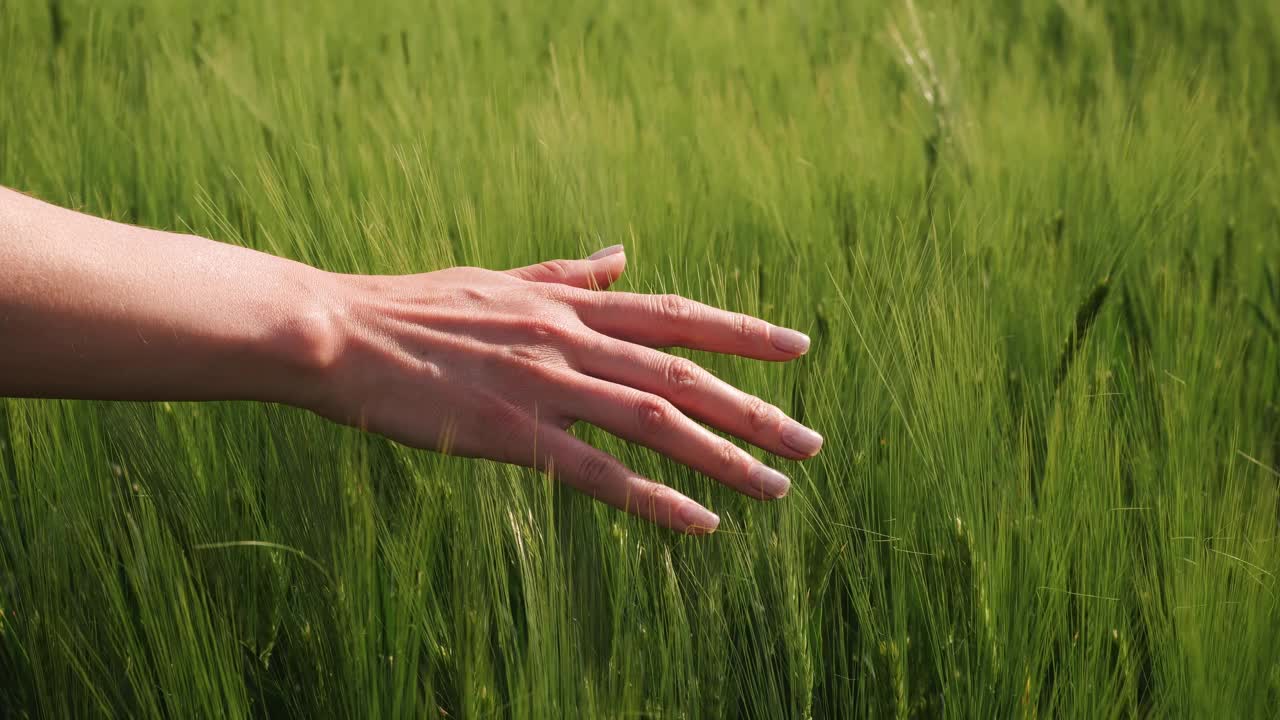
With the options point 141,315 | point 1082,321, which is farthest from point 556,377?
point 1082,321

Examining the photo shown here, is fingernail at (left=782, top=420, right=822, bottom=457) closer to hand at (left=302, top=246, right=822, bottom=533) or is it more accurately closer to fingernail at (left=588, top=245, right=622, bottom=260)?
hand at (left=302, top=246, right=822, bottom=533)

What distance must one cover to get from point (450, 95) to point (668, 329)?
0.84 meters

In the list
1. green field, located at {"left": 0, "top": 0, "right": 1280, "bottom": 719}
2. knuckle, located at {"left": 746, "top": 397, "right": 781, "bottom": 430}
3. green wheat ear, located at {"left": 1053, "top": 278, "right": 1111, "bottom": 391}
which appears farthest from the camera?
green wheat ear, located at {"left": 1053, "top": 278, "right": 1111, "bottom": 391}

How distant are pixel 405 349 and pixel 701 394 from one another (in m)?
0.26

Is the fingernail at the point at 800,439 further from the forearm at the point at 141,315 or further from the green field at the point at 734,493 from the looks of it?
the forearm at the point at 141,315

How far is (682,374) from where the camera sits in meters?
0.85

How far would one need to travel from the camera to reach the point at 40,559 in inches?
30.0

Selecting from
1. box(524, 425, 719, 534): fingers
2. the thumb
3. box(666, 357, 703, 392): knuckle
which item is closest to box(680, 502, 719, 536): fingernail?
box(524, 425, 719, 534): fingers

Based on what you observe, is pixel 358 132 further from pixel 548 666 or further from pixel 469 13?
pixel 548 666

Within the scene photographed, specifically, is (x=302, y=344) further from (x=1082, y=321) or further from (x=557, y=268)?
(x=1082, y=321)

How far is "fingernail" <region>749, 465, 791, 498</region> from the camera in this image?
2.45 feet

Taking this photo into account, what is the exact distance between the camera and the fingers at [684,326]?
0.84m

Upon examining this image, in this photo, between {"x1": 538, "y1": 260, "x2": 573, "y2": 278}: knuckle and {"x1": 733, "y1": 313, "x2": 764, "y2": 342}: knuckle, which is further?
{"x1": 538, "y1": 260, "x2": 573, "y2": 278}: knuckle

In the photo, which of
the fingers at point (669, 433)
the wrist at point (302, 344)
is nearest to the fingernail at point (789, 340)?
the fingers at point (669, 433)
